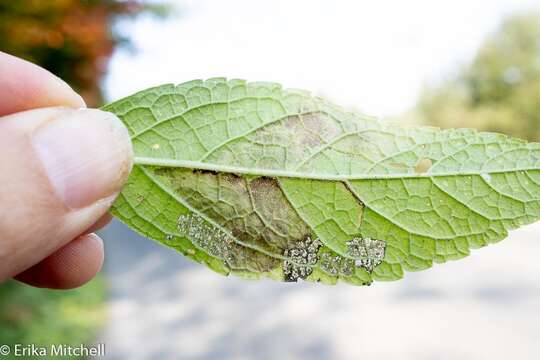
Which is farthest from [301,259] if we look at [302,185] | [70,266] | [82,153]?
[70,266]

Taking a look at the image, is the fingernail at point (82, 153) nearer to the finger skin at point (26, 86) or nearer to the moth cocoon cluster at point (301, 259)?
the finger skin at point (26, 86)

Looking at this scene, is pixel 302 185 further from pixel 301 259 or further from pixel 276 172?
pixel 301 259

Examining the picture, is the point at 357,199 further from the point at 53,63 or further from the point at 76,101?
the point at 53,63

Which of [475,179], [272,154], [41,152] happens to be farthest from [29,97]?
[475,179]

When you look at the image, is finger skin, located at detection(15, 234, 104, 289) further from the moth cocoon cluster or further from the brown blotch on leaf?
the brown blotch on leaf

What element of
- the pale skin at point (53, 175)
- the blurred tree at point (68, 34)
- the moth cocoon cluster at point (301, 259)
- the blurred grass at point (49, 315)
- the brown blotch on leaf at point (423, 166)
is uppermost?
the brown blotch on leaf at point (423, 166)

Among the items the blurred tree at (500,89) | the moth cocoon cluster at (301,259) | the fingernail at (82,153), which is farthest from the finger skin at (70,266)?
the blurred tree at (500,89)
